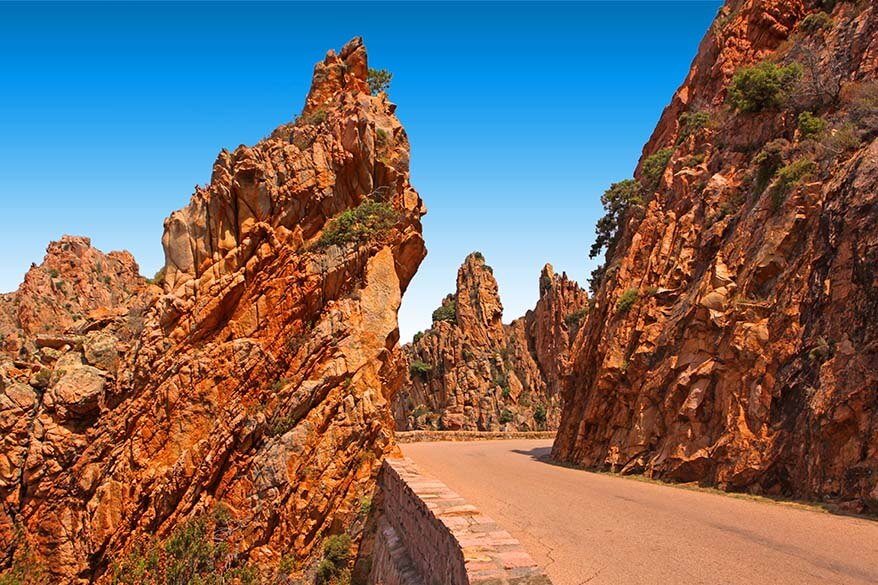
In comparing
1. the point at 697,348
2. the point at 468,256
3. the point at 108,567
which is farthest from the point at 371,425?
the point at 468,256

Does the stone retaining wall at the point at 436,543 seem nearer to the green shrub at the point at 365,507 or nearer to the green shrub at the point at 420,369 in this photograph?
the green shrub at the point at 365,507

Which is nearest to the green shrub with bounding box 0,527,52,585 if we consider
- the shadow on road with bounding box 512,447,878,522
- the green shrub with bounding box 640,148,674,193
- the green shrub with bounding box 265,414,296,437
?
the green shrub with bounding box 265,414,296,437

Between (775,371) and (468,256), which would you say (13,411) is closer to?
(775,371)

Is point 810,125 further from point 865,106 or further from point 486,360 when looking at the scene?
point 486,360

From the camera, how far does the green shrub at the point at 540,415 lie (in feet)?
162

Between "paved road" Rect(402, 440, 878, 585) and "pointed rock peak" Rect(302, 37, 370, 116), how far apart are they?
52.0 ft

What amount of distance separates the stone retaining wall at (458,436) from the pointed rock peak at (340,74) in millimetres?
19565

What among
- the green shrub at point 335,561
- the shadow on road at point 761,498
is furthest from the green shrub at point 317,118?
the shadow on road at point 761,498

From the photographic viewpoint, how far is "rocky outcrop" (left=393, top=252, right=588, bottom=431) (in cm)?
4844

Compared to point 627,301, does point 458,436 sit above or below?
below

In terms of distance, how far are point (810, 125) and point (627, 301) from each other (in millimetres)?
7397

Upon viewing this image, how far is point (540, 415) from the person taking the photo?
163 ft

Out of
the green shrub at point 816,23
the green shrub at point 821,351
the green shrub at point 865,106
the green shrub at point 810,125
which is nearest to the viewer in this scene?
the green shrub at point 821,351

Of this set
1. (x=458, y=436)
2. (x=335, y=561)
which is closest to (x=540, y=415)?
(x=458, y=436)
